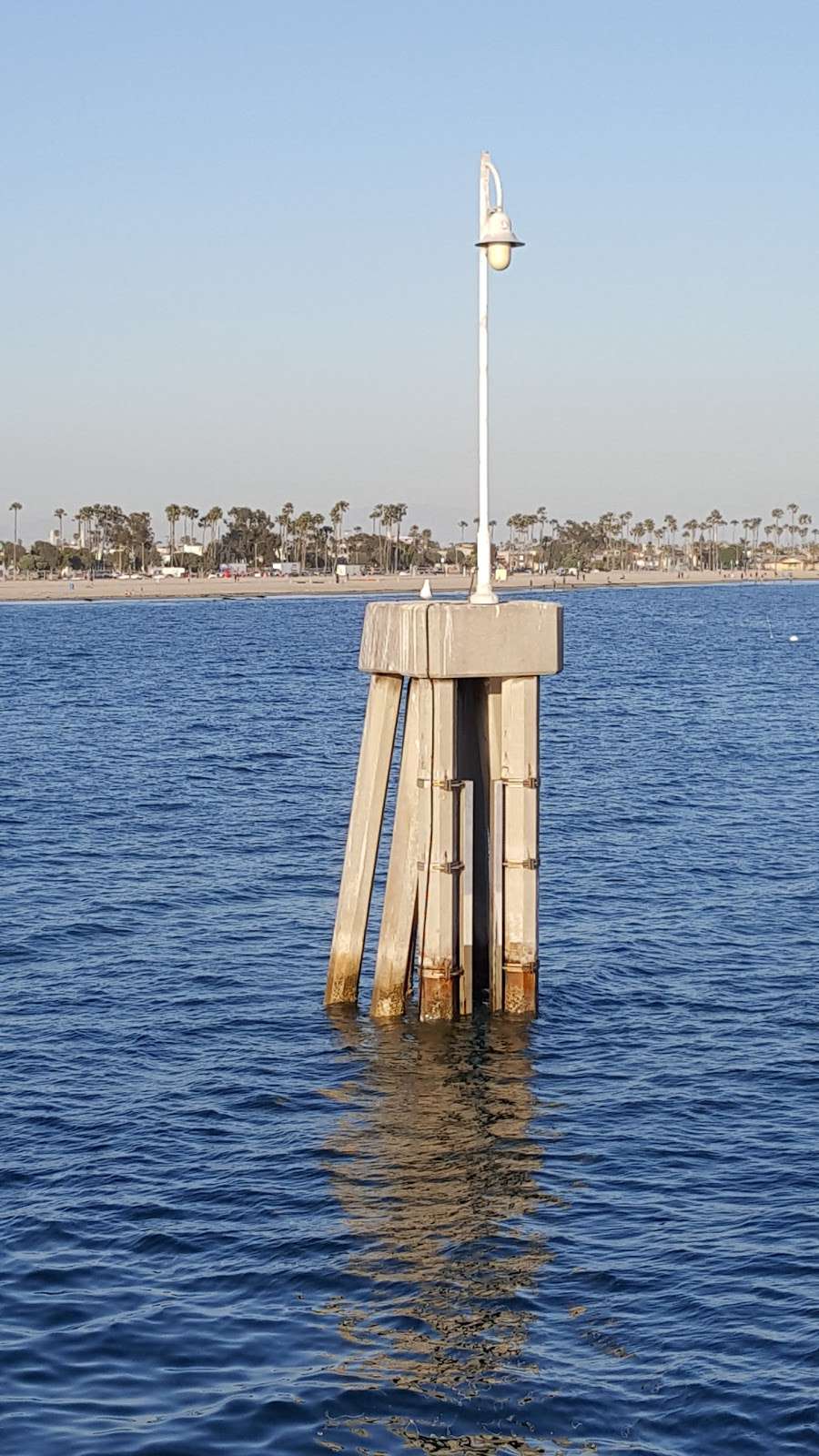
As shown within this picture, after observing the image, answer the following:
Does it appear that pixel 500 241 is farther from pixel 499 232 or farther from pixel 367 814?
pixel 367 814

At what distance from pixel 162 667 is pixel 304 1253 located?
79172mm

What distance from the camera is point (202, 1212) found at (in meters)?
14.0

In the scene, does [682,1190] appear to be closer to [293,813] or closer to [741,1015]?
[741,1015]

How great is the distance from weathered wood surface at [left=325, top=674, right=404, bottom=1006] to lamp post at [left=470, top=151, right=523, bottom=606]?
144 centimetres

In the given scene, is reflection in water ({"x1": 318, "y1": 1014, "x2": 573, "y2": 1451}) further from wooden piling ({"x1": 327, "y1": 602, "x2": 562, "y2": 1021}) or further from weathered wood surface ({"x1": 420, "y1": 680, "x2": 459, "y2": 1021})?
wooden piling ({"x1": 327, "y1": 602, "x2": 562, "y2": 1021})

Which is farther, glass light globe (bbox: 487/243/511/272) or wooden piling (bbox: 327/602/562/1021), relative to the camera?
glass light globe (bbox: 487/243/511/272)

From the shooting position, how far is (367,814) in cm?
1842

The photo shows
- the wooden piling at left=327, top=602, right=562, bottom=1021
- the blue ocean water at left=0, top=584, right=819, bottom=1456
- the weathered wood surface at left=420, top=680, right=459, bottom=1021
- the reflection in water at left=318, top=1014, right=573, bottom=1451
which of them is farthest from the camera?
the weathered wood surface at left=420, top=680, right=459, bottom=1021

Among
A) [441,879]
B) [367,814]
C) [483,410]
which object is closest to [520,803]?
[441,879]

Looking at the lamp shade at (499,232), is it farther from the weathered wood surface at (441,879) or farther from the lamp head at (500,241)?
the weathered wood surface at (441,879)

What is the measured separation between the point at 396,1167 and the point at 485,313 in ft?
28.3

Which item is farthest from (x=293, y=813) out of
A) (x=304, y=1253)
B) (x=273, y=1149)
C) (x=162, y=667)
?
(x=162, y=667)

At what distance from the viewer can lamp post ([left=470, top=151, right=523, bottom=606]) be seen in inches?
687

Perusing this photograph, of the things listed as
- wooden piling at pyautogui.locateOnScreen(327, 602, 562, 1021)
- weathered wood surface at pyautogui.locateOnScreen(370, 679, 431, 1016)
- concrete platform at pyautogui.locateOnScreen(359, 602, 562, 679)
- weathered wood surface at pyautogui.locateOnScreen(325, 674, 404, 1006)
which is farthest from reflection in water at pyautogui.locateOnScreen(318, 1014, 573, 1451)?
concrete platform at pyautogui.locateOnScreen(359, 602, 562, 679)
